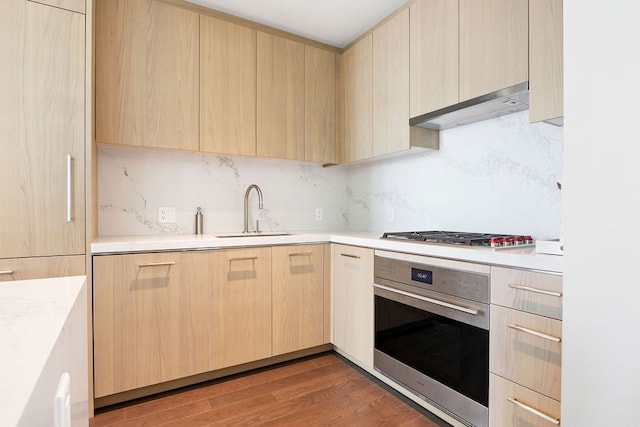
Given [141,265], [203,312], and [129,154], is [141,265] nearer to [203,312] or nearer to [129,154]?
[203,312]

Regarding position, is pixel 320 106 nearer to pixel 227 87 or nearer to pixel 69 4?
pixel 227 87

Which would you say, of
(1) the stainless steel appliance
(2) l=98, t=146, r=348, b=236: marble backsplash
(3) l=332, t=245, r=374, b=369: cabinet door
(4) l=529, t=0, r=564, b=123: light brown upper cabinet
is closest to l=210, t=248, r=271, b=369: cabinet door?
(3) l=332, t=245, r=374, b=369: cabinet door

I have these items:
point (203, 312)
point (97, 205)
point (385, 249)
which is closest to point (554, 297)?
point (385, 249)

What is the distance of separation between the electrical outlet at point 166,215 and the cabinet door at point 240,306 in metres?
0.61

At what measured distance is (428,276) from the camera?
67.9 inches

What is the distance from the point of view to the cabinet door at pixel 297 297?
2293 mm

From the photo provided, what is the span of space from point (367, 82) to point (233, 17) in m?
1.02

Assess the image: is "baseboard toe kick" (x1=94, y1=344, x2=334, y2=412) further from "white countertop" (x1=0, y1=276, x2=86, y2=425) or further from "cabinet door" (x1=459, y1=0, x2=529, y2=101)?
"cabinet door" (x1=459, y1=0, x2=529, y2=101)

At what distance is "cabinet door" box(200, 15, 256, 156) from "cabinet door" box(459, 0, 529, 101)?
1378 mm

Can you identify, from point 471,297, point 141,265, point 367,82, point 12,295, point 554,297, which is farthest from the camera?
point 367,82

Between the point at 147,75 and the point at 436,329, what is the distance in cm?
218

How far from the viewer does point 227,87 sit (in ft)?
7.77

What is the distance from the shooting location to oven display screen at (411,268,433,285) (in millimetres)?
1716

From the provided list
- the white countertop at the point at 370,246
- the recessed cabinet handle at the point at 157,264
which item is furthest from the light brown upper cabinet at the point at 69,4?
the recessed cabinet handle at the point at 157,264
